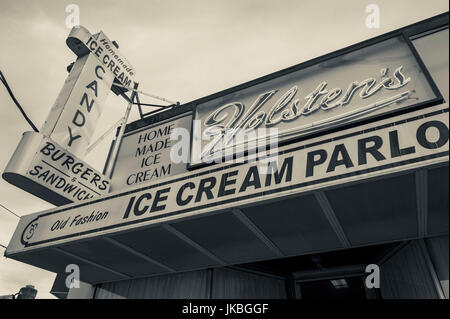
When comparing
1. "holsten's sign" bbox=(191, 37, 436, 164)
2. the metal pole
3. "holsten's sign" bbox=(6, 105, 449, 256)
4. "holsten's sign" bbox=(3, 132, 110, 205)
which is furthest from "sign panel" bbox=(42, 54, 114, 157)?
"holsten's sign" bbox=(191, 37, 436, 164)

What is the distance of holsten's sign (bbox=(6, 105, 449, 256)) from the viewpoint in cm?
387

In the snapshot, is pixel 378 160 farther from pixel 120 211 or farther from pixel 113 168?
pixel 113 168

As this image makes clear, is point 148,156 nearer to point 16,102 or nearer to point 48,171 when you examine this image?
point 48,171

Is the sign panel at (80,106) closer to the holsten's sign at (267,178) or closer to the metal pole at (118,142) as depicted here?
the metal pole at (118,142)

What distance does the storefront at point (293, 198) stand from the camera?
4.11m

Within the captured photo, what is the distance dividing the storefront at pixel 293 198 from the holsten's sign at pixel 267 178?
0.07ft

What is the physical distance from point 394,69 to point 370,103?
920mm

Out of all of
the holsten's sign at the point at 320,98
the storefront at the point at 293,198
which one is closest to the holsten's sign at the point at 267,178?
the storefront at the point at 293,198

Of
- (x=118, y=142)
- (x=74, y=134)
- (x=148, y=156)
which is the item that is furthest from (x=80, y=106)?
(x=148, y=156)

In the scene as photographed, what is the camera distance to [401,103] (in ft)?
16.9

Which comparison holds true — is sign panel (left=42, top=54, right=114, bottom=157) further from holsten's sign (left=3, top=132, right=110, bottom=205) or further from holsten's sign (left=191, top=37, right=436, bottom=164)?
holsten's sign (left=191, top=37, right=436, bottom=164)

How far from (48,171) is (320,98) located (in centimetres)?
599

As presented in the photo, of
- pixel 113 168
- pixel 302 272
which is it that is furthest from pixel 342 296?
pixel 113 168

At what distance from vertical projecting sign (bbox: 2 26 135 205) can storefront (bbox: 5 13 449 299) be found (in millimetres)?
678
